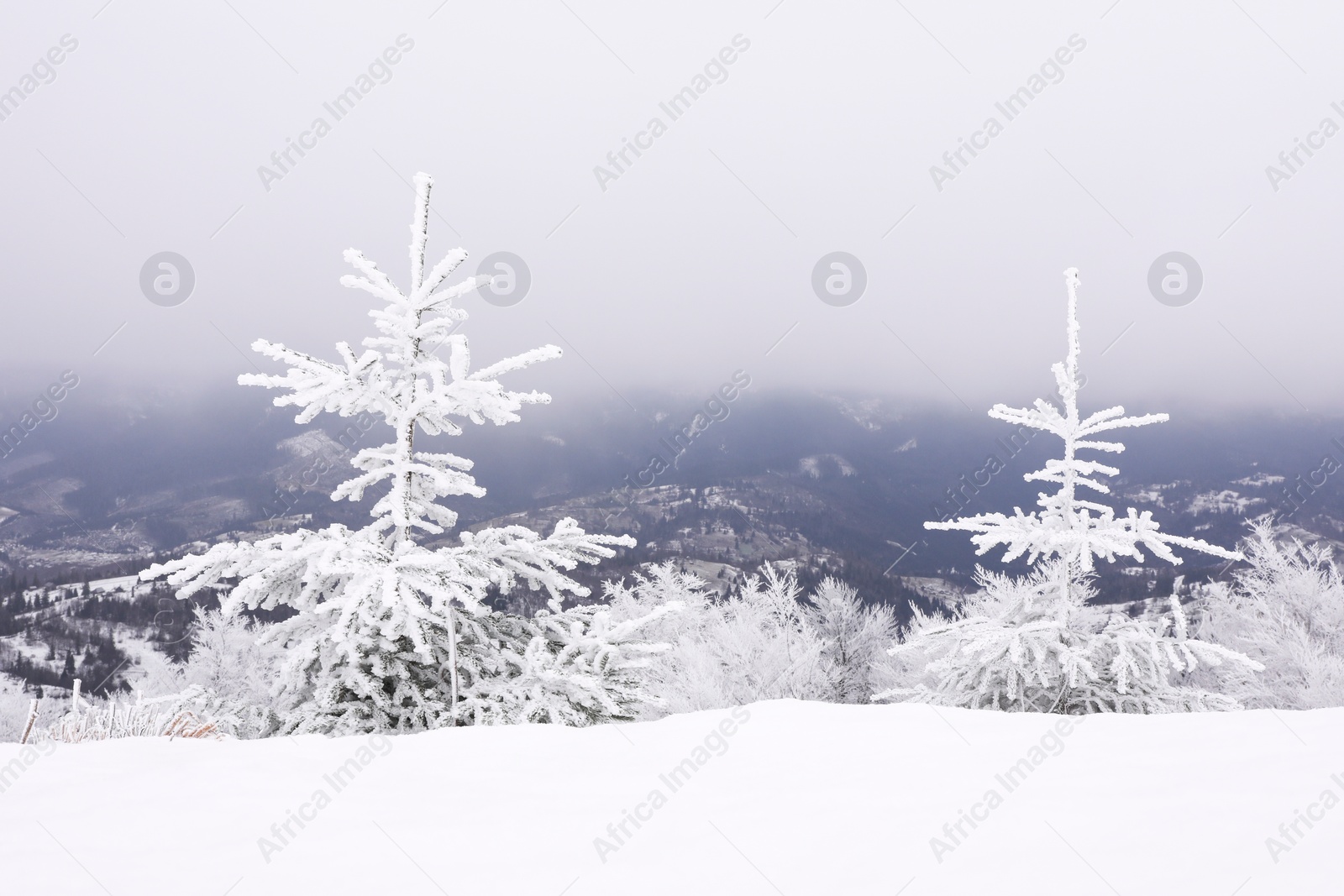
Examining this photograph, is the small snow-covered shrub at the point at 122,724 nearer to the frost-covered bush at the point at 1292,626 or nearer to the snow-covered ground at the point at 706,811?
the snow-covered ground at the point at 706,811

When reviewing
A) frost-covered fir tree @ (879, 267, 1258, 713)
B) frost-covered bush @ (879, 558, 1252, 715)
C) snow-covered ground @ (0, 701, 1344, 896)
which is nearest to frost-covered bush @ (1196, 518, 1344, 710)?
frost-covered bush @ (879, 558, 1252, 715)

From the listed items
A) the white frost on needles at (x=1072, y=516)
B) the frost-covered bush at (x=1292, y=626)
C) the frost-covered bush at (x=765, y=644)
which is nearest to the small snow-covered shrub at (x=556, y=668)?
the white frost on needles at (x=1072, y=516)

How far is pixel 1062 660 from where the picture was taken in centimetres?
759

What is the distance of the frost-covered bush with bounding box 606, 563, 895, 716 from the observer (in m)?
27.2

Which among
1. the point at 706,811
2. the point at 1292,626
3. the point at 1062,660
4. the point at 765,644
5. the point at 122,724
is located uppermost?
the point at 1292,626

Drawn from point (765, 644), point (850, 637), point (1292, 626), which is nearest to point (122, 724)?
point (765, 644)

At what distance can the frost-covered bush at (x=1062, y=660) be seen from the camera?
7.65 metres

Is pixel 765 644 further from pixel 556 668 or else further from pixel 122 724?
pixel 122 724

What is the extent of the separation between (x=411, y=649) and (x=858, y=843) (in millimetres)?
4934

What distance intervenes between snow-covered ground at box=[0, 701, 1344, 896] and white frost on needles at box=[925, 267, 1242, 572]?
11.5 feet

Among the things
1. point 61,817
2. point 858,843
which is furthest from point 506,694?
point 858,843

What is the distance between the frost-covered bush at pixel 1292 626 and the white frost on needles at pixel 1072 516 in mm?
20516

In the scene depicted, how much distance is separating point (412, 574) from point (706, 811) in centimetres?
348

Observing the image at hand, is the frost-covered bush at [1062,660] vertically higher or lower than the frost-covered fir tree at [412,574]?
higher
